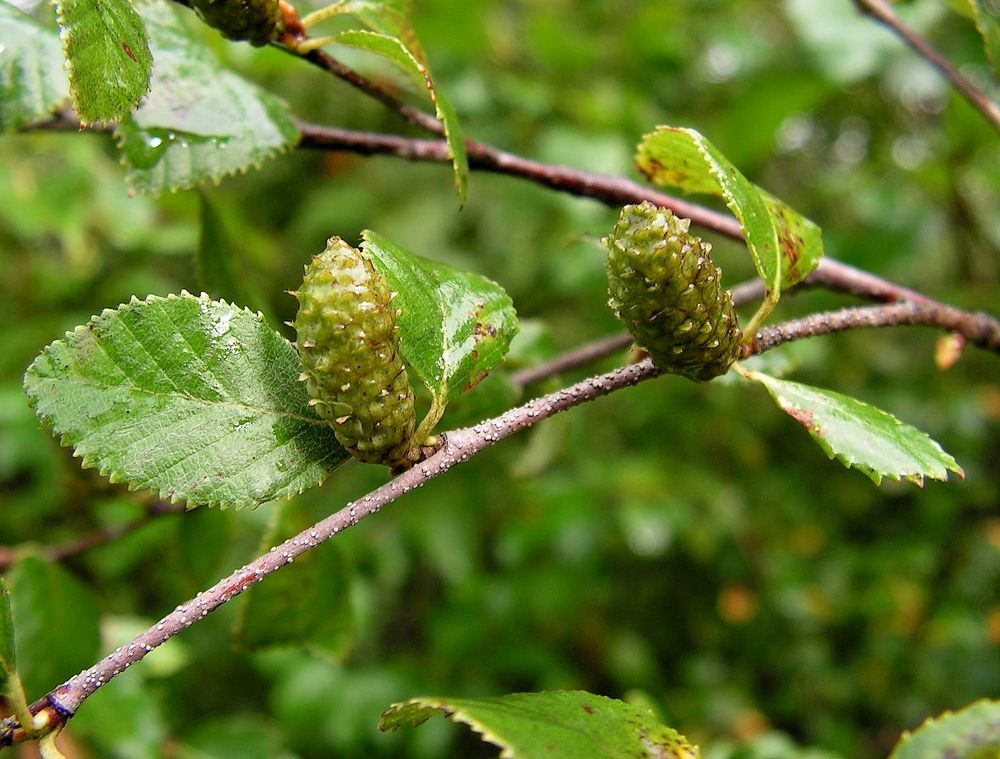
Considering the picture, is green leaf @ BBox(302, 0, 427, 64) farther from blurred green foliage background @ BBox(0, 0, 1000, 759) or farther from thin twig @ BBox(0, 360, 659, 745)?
blurred green foliage background @ BBox(0, 0, 1000, 759)

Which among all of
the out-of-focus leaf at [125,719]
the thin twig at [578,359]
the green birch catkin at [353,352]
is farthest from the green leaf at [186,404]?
the out-of-focus leaf at [125,719]

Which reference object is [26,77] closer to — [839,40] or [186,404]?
[186,404]

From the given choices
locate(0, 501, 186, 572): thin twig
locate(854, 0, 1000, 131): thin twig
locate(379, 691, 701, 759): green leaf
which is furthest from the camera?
locate(0, 501, 186, 572): thin twig

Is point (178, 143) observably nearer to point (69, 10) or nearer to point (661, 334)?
point (69, 10)

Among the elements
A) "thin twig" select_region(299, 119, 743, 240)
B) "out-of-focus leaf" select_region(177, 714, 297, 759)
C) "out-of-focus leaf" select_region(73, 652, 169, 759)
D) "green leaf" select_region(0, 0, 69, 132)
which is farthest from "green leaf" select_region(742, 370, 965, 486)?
"out-of-focus leaf" select_region(177, 714, 297, 759)

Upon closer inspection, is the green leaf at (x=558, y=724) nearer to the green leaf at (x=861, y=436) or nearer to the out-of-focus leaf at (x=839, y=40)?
the green leaf at (x=861, y=436)

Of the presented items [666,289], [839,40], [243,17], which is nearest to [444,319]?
[666,289]
